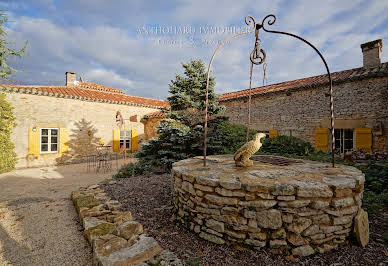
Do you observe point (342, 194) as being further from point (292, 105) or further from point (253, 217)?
point (292, 105)

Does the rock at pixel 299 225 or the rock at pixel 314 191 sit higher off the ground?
the rock at pixel 314 191

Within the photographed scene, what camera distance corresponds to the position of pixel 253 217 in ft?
6.53

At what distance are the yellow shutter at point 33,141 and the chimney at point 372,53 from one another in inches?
596

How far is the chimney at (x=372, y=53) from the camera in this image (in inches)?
277

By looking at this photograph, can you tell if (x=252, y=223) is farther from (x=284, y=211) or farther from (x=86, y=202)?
(x=86, y=202)

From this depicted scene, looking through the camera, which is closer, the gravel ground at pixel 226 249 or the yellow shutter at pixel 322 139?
the gravel ground at pixel 226 249

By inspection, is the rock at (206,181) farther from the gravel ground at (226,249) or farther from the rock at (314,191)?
the rock at (314,191)

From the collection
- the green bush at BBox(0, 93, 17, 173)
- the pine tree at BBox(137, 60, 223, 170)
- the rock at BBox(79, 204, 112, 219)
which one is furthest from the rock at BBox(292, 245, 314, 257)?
the green bush at BBox(0, 93, 17, 173)

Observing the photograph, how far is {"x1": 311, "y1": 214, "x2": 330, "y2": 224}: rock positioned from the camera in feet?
6.43

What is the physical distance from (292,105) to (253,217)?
318 inches

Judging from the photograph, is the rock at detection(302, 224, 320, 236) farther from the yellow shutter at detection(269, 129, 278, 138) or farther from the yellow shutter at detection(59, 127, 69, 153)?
the yellow shutter at detection(59, 127, 69, 153)

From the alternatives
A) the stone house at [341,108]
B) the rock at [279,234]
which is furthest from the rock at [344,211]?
the stone house at [341,108]

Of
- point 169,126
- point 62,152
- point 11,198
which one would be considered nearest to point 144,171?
point 169,126

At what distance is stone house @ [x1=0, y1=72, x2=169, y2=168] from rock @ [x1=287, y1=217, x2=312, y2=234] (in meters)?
7.07
